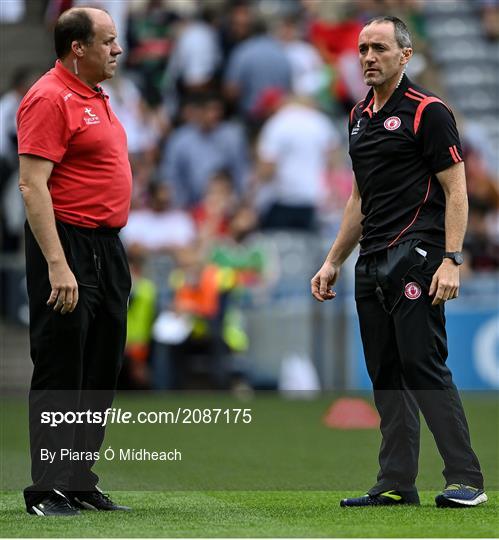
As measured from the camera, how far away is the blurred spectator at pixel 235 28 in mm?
17000

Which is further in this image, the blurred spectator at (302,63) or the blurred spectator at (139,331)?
the blurred spectator at (302,63)

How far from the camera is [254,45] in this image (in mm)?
16641

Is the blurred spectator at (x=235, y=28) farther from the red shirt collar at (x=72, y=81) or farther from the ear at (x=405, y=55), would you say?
the red shirt collar at (x=72, y=81)

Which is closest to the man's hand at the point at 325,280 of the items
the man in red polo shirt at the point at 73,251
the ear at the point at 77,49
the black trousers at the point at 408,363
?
the black trousers at the point at 408,363

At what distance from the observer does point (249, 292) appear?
14.1 m

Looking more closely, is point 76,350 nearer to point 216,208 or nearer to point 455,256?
point 455,256

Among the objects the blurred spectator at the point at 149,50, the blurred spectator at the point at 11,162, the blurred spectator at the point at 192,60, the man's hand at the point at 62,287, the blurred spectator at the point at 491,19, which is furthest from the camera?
the blurred spectator at the point at 491,19

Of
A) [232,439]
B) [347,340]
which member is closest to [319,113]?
[347,340]

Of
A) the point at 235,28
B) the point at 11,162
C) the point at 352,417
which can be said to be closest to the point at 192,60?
the point at 235,28

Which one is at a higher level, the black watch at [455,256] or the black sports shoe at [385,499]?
the black watch at [455,256]

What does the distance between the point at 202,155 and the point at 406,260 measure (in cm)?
978

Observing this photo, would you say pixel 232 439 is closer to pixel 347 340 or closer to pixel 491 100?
pixel 347 340

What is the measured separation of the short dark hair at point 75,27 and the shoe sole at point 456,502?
99.2 inches

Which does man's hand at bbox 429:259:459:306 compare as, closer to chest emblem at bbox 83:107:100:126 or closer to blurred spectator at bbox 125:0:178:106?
chest emblem at bbox 83:107:100:126
